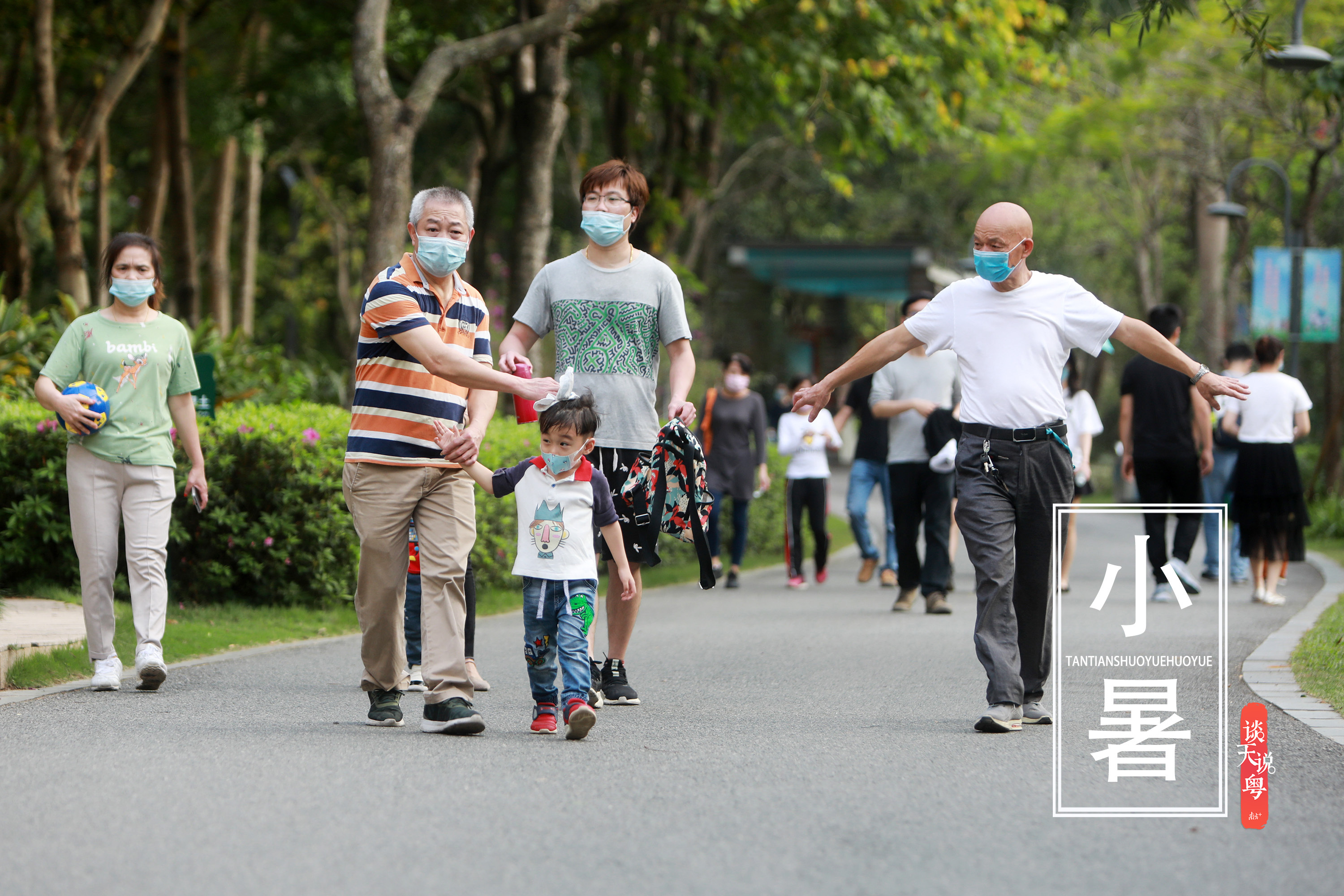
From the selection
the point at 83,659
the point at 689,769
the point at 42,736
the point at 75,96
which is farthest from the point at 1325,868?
the point at 75,96

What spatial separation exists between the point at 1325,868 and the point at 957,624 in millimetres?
5792

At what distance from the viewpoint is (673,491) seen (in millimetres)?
6246

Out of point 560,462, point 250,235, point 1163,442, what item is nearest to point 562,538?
point 560,462

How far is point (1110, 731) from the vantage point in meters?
5.47

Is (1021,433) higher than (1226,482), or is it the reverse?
(1021,433)

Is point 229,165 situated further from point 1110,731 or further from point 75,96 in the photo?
point 1110,731

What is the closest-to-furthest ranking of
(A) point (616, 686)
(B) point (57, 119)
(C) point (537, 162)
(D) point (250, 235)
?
(A) point (616, 686) → (C) point (537, 162) → (B) point (57, 119) → (D) point (250, 235)

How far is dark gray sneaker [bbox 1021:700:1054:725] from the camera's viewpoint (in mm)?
6051

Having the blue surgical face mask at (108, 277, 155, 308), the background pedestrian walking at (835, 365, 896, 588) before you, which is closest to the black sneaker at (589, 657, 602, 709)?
the blue surgical face mask at (108, 277, 155, 308)

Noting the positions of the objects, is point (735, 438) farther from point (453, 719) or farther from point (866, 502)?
point (453, 719)

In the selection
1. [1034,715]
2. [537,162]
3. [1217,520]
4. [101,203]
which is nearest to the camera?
[1034,715]

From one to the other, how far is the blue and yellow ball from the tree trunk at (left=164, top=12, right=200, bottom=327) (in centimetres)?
1207

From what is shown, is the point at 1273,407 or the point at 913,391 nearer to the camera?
the point at 913,391

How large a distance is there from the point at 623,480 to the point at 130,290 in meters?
2.34
